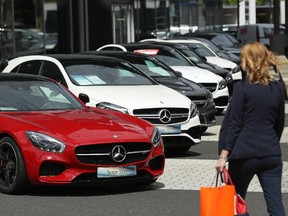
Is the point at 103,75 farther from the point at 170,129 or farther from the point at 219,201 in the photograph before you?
the point at 219,201

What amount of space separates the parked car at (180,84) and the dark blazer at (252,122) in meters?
7.62

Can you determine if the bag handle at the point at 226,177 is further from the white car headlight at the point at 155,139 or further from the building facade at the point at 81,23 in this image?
the building facade at the point at 81,23

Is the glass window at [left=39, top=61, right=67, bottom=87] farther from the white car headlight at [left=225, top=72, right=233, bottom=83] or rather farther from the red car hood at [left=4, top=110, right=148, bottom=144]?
the white car headlight at [left=225, top=72, right=233, bottom=83]

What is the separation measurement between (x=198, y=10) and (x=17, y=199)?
51246 mm

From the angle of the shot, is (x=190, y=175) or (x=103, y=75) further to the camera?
(x=103, y=75)

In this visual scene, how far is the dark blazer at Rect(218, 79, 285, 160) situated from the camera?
671 centimetres

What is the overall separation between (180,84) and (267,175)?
9.24m

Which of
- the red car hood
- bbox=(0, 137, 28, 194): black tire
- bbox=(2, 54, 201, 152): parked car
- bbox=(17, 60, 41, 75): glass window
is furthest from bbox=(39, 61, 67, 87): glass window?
bbox=(0, 137, 28, 194): black tire

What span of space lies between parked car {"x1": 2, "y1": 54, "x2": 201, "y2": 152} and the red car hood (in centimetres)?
211

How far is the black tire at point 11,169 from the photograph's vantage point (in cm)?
982

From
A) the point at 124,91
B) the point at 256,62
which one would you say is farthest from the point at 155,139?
the point at 256,62

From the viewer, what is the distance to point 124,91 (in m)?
13.4

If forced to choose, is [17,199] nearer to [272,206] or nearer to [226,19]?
[272,206]

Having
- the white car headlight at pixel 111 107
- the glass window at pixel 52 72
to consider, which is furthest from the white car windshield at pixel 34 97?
the glass window at pixel 52 72
